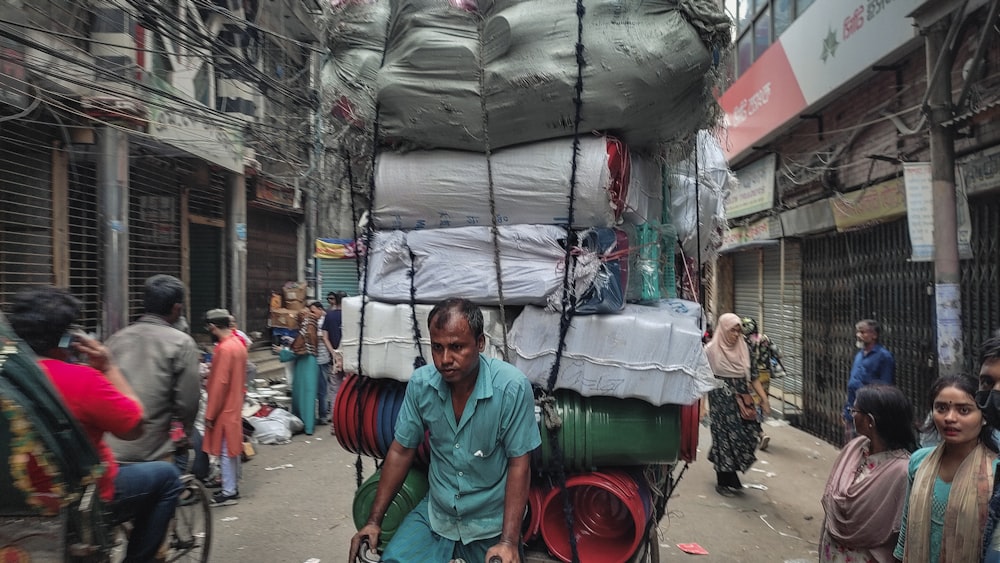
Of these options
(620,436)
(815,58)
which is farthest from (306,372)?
(815,58)

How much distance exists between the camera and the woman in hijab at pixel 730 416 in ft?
18.7

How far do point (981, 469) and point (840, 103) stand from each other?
799 centimetres

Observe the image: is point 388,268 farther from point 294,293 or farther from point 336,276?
point 336,276

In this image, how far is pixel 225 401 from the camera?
529 cm

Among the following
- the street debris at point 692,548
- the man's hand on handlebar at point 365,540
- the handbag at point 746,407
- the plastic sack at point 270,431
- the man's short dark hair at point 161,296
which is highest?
the man's short dark hair at point 161,296

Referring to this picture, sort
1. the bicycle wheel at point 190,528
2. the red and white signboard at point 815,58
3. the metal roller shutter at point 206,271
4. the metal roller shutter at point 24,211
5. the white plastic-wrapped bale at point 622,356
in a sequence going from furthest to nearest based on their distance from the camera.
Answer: the metal roller shutter at point 206,271, the red and white signboard at point 815,58, the metal roller shutter at point 24,211, the bicycle wheel at point 190,528, the white plastic-wrapped bale at point 622,356

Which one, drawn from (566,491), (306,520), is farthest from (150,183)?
(566,491)

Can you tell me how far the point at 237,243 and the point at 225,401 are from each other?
692 centimetres

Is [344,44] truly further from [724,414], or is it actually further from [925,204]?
[925,204]

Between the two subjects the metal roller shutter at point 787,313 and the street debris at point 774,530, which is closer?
the street debris at point 774,530

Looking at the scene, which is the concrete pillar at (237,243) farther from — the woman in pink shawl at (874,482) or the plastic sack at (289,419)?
the woman in pink shawl at (874,482)

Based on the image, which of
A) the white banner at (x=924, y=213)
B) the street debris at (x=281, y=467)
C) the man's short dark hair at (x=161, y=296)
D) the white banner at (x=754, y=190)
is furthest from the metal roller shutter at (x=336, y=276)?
the white banner at (x=924, y=213)

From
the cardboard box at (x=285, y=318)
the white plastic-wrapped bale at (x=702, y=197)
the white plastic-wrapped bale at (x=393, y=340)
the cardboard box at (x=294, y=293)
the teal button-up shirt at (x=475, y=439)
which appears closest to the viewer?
the teal button-up shirt at (x=475, y=439)

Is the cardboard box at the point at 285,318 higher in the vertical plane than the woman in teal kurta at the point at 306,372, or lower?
higher
